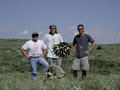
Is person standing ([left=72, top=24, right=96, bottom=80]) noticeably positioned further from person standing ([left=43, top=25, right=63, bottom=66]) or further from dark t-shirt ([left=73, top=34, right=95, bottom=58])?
person standing ([left=43, top=25, right=63, bottom=66])

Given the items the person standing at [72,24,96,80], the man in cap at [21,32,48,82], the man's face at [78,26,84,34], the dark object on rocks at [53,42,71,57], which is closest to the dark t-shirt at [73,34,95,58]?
the person standing at [72,24,96,80]

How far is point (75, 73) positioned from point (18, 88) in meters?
2.73

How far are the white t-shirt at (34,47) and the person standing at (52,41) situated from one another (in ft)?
0.83

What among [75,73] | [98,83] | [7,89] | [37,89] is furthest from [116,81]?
[7,89]

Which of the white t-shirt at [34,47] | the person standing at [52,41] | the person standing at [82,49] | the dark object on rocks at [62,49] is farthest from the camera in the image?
the person standing at [82,49]

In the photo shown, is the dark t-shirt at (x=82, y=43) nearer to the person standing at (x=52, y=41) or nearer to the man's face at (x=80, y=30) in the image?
the man's face at (x=80, y=30)

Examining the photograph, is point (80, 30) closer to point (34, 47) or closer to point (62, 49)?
point (62, 49)

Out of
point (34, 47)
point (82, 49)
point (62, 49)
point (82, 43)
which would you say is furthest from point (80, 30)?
point (34, 47)

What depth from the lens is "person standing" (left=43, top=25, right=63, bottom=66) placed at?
8148 millimetres

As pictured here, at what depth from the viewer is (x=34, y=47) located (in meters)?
8.01

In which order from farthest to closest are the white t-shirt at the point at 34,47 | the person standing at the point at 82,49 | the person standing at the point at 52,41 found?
the person standing at the point at 82,49
the person standing at the point at 52,41
the white t-shirt at the point at 34,47

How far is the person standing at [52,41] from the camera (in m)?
8.15

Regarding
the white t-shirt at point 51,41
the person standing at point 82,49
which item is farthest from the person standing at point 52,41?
the person standing at point 82,49

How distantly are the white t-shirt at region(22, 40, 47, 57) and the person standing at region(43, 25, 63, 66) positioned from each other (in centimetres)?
25
